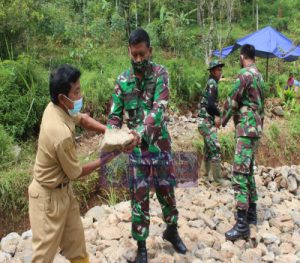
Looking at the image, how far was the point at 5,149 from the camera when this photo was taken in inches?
249

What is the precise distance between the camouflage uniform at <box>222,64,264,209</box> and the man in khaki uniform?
6.20 ft

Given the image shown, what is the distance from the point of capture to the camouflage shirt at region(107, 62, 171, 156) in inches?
127

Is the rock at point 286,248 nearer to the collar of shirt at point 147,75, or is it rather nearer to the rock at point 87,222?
the rock at point 87,222

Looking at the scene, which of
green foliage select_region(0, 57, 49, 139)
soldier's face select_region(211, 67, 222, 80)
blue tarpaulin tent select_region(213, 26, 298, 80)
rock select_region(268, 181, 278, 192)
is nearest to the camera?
soldier's face select_region(211, 67, 222, 80)

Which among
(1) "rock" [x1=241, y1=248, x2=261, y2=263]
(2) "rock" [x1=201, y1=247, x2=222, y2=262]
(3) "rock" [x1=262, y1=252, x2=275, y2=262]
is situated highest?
(2) "rock" [x1=201, y1=247, x2=222, y2=262]

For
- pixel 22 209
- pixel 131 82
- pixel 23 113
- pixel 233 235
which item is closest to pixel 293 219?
pixel 233 235

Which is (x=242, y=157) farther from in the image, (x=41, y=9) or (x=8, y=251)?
(x=41, y=9)

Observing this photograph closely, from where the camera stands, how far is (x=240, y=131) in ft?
13.8

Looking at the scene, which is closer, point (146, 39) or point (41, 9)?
point (146, 39)

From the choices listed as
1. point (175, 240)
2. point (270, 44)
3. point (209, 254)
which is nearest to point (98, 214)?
point (175, 240)

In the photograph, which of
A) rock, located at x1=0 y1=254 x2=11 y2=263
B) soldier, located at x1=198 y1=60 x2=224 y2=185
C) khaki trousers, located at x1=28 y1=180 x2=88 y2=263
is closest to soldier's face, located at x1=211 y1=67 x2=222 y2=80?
soldier, located at x1=198 y1=60 x2=224 y2=185

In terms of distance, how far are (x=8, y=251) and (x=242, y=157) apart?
2630mm

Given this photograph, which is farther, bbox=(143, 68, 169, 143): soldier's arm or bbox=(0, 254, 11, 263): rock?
bbox=(0, 254, 11, 263): rock

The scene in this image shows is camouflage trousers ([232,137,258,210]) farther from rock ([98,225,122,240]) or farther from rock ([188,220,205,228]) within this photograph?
rock ([98,225,122,240])
